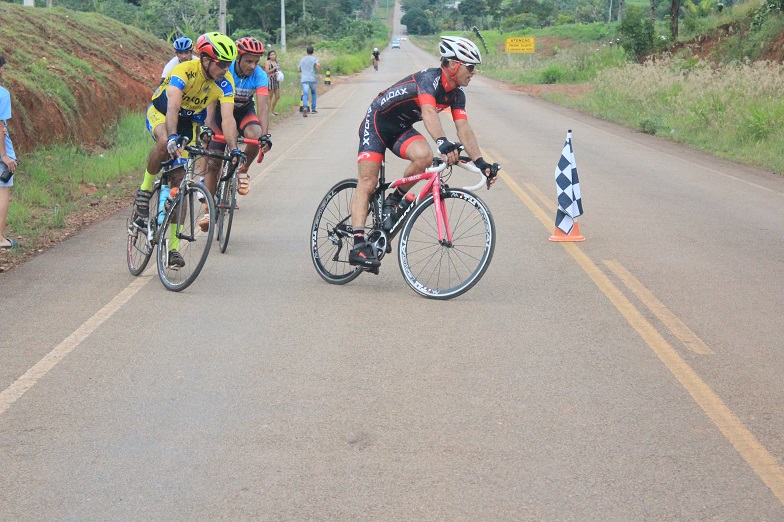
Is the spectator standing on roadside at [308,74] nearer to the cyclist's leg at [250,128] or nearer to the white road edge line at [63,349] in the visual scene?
the cyclist's leg at [250,128]

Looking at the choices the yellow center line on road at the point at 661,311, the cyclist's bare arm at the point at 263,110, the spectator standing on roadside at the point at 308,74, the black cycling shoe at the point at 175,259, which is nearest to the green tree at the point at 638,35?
the spectator standing on roadside at the point at 308,74

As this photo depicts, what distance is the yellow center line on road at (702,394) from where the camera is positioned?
15.1 feet

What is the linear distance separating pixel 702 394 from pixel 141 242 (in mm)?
5037

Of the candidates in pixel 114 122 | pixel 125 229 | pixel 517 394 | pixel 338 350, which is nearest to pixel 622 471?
pixel 517 394

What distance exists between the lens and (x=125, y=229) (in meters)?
11.3

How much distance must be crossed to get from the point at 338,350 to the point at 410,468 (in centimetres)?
200

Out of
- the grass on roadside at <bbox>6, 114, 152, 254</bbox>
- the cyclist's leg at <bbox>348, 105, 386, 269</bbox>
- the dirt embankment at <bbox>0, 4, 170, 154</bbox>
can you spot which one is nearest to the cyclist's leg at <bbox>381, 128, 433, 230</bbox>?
the cyclist's leg at <bbox>348, 105, 386, 269</bbox>

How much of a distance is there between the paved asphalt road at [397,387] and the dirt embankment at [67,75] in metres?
5.29

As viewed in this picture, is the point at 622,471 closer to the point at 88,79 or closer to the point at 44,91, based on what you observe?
the point at 44,91

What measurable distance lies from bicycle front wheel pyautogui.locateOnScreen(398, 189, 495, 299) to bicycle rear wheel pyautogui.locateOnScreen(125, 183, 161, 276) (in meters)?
2.16

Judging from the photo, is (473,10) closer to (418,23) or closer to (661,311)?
(418,23)

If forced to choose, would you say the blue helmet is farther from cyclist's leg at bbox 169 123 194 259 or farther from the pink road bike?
the pink road bike

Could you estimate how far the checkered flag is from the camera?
10.2 meters

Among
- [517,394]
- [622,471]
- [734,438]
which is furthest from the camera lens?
[517,394]
